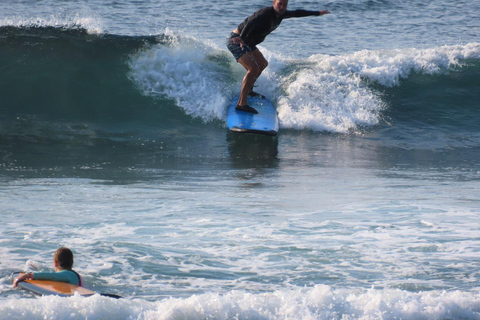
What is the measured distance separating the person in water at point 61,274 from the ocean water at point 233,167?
136mm

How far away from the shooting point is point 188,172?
8617mm

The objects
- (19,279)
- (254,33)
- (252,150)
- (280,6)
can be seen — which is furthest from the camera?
(252,150)

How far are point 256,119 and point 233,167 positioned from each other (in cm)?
163

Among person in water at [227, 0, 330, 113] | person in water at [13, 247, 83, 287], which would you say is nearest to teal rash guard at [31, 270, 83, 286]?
person in water at [13, 247, 83, 287]

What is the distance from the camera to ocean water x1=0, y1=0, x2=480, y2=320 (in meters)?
4.65

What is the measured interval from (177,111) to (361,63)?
4003 millimetres

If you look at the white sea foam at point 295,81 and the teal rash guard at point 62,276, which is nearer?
the teal rash guard at point 62,276

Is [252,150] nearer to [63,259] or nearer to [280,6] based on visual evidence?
[280,6]

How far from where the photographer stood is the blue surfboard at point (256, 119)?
9.97 metres

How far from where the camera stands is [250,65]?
1012cm

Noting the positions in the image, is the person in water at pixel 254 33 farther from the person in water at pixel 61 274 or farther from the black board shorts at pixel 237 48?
the person in water at pixel 61 274

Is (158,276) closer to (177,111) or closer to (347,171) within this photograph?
(347,171)

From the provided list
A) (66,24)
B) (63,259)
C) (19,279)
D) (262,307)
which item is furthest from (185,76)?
(262,307)

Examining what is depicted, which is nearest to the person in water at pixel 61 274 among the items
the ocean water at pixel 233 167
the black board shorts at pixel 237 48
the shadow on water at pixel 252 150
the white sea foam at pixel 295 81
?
the ocean water at pixel 233 167
